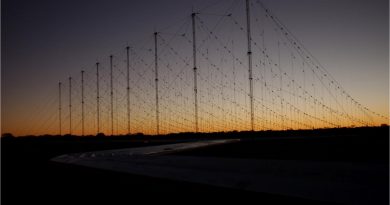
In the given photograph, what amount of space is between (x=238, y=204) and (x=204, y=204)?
45cm

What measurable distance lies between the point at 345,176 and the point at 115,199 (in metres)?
2.99

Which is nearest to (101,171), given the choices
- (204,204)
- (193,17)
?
(204,204)

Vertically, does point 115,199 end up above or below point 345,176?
below

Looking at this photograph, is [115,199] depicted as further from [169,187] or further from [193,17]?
[193,17]

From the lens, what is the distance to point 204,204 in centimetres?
386

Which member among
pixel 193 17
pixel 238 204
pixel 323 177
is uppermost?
pixel 193 17

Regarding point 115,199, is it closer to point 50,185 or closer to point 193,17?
point 50,185

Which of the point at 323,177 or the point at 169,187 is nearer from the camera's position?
the point at 323,177

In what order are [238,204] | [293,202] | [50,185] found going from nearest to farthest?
[293,202]
[238,204]
[50,185]

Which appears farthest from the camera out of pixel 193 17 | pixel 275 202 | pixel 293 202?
pixel 193 17

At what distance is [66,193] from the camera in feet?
18.0

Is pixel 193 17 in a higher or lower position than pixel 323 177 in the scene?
higher

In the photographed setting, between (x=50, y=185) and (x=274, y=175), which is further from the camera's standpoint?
(x=50, y=185)

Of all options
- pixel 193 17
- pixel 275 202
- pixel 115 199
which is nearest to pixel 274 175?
Result: pixel 275 202
